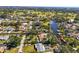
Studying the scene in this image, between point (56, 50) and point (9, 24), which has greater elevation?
point (9, 24)

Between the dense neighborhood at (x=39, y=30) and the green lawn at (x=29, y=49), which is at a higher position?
the dense neighborhood at (x=39, y=30)

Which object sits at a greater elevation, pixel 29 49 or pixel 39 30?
pixel 39 30

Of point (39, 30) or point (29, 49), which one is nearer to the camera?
point (29, 49)

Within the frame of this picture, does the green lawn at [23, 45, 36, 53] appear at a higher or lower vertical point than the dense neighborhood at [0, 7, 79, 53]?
lower
